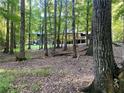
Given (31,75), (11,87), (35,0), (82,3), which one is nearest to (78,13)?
(82,3)

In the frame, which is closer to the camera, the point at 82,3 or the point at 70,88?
the point at 70,88

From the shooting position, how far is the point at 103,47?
6.88 meters

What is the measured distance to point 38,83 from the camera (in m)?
9.41

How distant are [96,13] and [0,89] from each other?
3.94 m

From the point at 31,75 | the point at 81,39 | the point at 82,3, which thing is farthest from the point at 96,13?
the point at 81,39

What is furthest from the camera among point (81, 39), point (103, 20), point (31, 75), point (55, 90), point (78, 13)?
point (81, 39)

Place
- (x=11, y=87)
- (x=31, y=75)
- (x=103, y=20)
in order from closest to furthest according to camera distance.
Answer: (x=103, y=20) < (x=11, y=87) < (x=31, y=75)

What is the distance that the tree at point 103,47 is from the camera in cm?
686

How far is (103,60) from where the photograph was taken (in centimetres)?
693

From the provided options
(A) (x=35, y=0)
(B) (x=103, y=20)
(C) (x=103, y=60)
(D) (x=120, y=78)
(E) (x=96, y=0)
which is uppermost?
(A) (x=35, y=0)

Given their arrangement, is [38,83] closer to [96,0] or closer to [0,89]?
[0,89]

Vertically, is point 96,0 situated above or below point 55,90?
above

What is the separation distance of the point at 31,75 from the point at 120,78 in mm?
4994

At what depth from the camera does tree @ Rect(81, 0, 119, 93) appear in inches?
270
